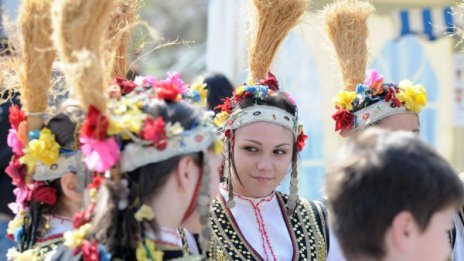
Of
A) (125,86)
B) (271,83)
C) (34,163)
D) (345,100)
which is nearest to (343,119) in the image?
(345,100)

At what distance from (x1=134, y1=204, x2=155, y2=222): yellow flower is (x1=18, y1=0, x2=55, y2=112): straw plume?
69 cm

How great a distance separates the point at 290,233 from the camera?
11.9 ft

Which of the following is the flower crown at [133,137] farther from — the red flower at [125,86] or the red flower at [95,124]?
the red flower at [125,86]

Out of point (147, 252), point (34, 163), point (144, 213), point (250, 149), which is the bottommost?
point (147, 252)

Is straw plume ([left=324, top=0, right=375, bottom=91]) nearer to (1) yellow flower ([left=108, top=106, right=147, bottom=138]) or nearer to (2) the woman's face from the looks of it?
(2) the woman's face

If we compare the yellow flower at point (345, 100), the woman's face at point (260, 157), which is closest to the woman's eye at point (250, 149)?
the woman's face at point (260, 157)

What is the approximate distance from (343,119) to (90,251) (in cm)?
191

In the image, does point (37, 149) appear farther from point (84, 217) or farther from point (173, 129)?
point (173, 129)

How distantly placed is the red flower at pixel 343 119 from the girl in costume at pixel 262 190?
0.25 m

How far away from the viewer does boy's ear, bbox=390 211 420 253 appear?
6.85 ft

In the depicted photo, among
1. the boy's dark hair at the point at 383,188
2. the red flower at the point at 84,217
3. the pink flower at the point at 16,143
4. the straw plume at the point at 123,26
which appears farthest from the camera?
the straw plume at the point at 123,26

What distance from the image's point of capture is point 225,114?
368cm

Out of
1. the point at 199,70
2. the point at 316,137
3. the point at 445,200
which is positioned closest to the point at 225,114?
the point at 445,200

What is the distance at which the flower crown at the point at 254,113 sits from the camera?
11.9ft
